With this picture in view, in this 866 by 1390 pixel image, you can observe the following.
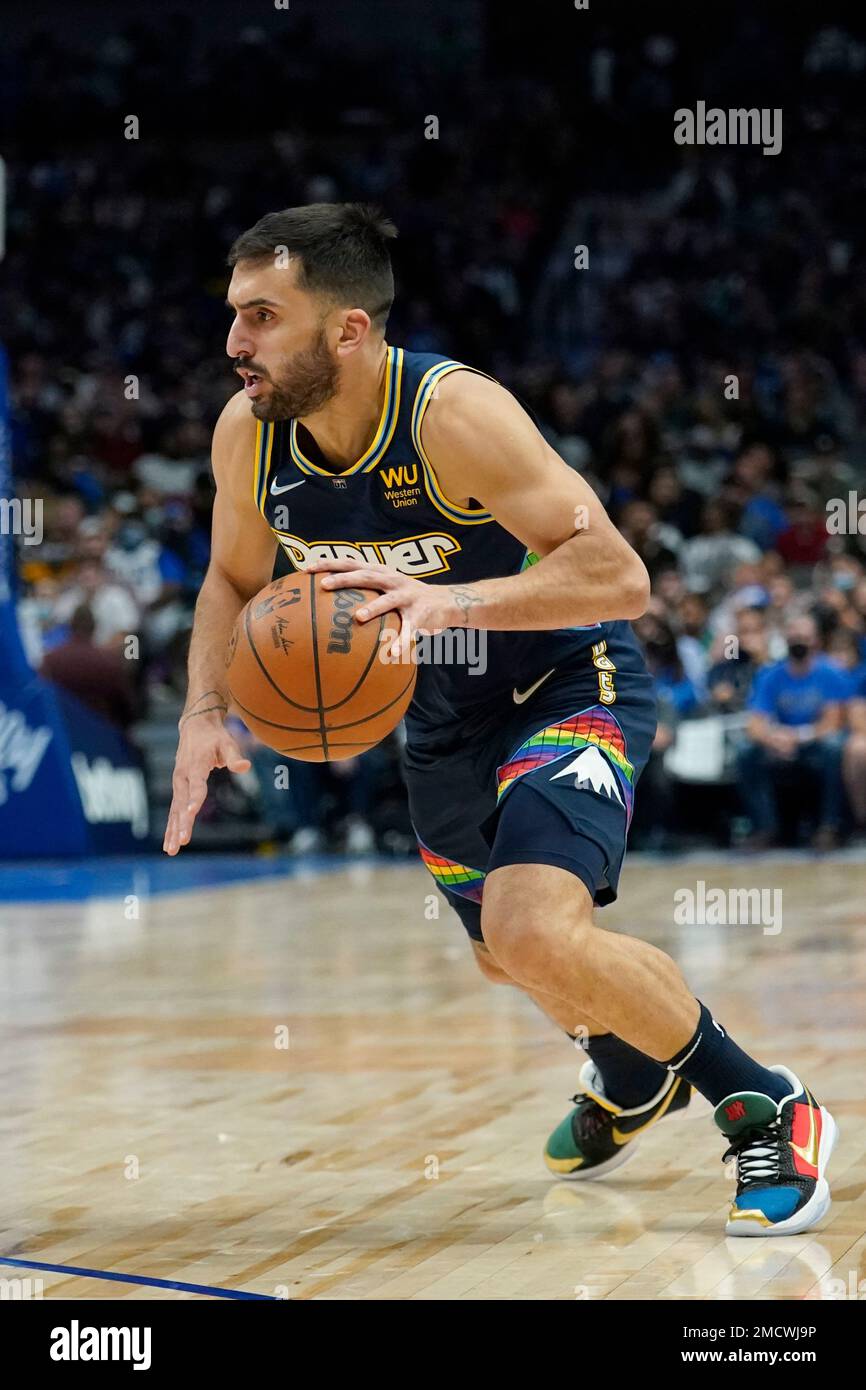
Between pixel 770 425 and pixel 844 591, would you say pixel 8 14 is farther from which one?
pixel 844 591

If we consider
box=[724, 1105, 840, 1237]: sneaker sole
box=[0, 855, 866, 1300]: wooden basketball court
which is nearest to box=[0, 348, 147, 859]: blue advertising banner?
box=[0, 855, 866, 1300]: wooden basketball court

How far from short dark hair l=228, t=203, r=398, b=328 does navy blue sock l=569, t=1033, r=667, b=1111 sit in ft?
5.62

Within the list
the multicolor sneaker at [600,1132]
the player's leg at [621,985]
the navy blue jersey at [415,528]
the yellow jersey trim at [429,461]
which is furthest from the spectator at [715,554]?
the player's leg at [621,985]

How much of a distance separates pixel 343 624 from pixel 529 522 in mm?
438

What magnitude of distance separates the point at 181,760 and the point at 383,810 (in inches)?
368

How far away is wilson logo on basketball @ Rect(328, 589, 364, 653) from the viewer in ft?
11.6

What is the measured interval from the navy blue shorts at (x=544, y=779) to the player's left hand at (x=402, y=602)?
1.67ft

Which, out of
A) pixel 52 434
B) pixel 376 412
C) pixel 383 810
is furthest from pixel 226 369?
pixel 376 412

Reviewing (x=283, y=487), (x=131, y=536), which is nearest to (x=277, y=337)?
(x=283, y=487)

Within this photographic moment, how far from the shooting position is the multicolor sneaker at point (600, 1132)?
4273mm

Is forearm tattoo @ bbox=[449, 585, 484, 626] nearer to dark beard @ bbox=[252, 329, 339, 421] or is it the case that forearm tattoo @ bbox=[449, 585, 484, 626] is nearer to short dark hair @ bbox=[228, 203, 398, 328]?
dark beard @ bbox=[252, 329, 339, 421]

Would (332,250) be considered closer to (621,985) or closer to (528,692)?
(528,692)

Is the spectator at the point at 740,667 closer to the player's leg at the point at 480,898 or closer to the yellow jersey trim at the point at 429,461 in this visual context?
the player's leg at the point at 480,898
